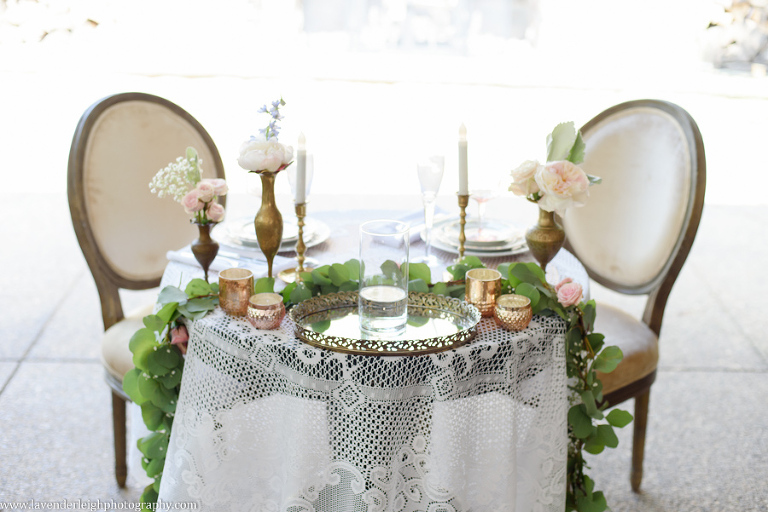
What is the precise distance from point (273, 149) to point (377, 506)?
59 centimetres

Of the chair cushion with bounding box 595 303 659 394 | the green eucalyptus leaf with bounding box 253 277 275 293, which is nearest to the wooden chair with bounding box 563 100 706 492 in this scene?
the chair cushion with bounding box 595 303 659 394

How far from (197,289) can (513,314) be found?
531 mm

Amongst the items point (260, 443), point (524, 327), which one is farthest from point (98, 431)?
point (524, 327)

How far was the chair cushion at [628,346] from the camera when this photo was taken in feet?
5.40

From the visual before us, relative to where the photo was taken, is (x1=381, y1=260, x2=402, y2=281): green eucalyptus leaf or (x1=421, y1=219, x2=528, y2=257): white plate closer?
(x1=381, y1=260, x2=402, y2=281): green eucalyptus leaf

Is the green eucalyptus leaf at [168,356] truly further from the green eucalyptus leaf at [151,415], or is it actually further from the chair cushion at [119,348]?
the chair cushion at [119,348]

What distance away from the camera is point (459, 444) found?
1.09m

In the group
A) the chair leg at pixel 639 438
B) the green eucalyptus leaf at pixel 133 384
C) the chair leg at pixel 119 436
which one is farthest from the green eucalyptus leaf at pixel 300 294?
the chair leg at pixel 639 438

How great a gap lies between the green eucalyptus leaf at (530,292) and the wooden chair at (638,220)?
1.76 feet

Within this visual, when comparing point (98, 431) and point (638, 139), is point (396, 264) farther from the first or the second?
point (98, 431)

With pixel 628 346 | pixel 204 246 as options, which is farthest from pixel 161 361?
pixel 628 346

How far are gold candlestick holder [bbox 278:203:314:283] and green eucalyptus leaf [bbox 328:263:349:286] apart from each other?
11 centimetres

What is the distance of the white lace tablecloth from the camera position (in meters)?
1.06

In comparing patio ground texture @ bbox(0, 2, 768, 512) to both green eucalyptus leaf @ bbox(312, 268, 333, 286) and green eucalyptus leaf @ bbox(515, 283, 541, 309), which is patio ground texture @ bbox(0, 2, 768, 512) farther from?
green eucalyptus leaf @ bbox(515, 283, 541, 309)
